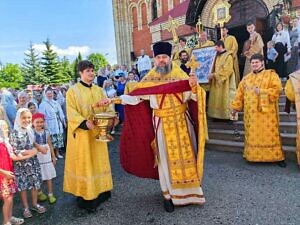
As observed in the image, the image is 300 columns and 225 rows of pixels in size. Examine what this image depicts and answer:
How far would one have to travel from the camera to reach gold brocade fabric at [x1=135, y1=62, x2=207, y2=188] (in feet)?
12.6

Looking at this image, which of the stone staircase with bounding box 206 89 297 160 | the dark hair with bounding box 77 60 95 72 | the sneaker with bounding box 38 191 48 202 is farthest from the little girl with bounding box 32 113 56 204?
the stone staircase with bounding box 206 89 297 160

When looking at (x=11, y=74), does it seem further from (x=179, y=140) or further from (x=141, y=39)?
(x=179, y=140)

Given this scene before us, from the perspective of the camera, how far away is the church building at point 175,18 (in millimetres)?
10852

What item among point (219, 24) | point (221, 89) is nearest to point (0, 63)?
point (219, 24)

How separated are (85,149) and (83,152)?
44mm

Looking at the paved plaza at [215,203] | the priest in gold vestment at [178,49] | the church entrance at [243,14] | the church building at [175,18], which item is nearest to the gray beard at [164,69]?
the paved plaza at [215,203]

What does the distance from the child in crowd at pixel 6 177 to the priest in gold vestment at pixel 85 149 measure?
684 millimetres

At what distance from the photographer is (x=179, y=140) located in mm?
3865

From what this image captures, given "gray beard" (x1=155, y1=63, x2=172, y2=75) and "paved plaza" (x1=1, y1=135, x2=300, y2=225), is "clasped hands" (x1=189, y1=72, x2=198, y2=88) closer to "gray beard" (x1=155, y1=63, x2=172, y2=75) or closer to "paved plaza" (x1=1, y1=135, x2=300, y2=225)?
"gray beard" (x1=155, y1=63, x2=172, y2=75)

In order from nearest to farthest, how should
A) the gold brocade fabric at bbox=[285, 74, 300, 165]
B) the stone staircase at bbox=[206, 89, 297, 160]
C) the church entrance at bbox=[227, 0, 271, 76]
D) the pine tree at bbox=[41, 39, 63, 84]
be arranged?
the gold brocade fabric at bbox=[285, 74, 300, 165] → the stone staircase at bbox=[206, 89, 297, 160] → the church entrance at bbox=[227, 0, 271, 76] → the pine tree at bbox=[41, 39, 63, 84]

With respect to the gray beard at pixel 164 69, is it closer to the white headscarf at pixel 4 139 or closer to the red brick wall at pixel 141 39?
the white headscarf at pixel 4 139

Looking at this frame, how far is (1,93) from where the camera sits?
22.9 feet

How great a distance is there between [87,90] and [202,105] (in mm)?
1402

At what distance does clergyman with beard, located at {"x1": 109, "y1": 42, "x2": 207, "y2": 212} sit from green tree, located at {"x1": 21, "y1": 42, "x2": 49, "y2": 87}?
39683mm
